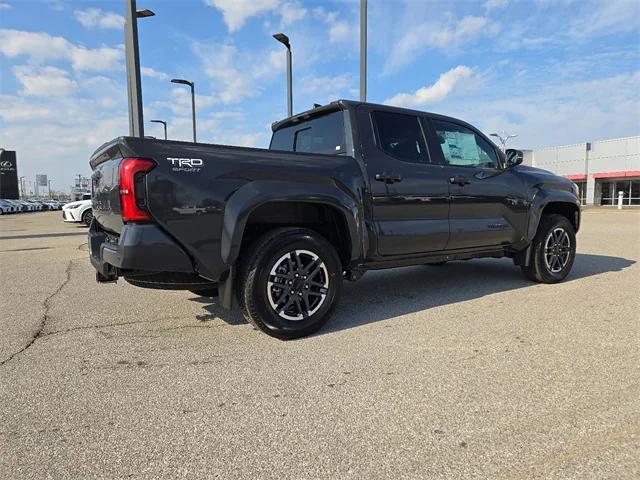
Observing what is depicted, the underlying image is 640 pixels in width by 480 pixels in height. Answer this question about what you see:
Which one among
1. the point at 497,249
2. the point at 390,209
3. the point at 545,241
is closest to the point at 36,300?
the point at 390,209

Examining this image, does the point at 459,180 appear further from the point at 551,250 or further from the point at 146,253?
the point at 146,253

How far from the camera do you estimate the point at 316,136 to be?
455 centimetres

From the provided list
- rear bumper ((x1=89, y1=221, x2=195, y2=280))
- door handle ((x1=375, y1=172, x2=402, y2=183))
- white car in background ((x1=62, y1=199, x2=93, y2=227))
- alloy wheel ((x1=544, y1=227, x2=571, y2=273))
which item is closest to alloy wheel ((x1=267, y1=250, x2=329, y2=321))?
rear bumper ((x1=89, y1=221, x2=195, y2=280))

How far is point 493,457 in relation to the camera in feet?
6.56

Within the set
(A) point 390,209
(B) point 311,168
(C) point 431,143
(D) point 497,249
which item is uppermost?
(C) point 431,143

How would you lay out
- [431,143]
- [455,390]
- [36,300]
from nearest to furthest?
[455,390] < [431,143] < [36,300]

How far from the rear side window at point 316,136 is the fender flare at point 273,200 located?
62cm

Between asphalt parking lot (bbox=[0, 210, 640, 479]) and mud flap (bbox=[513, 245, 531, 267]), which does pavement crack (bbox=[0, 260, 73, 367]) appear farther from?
mud flap (bbox=[513, 245, 531, 267])

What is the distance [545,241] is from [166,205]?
14.9 feet

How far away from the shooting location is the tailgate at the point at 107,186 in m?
3.17

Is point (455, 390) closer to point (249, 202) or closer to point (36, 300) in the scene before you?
point (249, 202)

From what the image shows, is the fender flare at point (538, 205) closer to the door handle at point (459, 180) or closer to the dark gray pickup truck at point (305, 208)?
the dark gray pickup truck at point (305, 208)

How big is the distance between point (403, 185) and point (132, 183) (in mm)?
2368

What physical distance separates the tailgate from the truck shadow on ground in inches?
49.5
